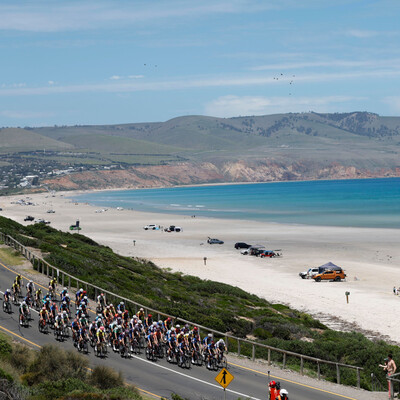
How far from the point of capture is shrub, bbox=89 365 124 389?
55.7 ft

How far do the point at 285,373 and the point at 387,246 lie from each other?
175ft

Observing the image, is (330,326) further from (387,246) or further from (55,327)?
(387,246)

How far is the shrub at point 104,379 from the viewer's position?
669 inches

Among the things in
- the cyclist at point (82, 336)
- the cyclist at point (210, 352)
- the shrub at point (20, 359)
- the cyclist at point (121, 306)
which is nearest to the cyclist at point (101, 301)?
the cyclist at point (121, 306)

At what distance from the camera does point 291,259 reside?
64.2 m

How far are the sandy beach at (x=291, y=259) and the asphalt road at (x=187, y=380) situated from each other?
44.2 ft

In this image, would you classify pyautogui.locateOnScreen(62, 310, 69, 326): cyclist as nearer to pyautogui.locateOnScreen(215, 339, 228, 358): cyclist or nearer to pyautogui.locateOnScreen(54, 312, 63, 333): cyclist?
pyautogui.locateOnScreen(54, 312, 63, 333): cyclist

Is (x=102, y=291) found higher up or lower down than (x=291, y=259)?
higher up

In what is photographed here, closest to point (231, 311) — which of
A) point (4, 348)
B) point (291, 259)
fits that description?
point (4, 348)

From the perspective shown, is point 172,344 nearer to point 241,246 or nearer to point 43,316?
point 43,316

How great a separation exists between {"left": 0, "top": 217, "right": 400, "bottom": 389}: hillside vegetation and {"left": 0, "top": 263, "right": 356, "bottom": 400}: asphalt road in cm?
234

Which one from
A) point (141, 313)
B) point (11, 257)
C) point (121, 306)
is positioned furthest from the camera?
point (11, 257)

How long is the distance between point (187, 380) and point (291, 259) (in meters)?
45.4

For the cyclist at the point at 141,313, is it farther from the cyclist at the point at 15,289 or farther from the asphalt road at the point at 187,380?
the cyclist at the point at 15,289
